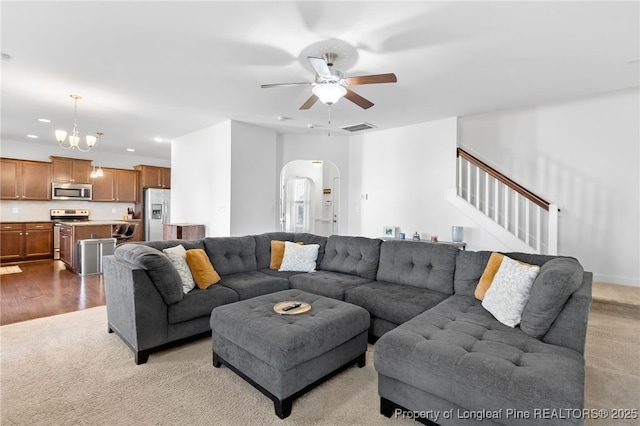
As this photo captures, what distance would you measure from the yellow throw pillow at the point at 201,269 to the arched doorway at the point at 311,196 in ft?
16.1

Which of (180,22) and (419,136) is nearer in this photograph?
(180,22)

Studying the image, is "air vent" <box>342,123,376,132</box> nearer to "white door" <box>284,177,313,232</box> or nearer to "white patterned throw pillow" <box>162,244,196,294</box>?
"white door" <box>284,177,313,232</box>

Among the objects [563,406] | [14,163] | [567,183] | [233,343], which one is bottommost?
[233,343]

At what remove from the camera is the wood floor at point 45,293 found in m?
3.60

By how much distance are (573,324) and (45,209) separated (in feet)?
31.4

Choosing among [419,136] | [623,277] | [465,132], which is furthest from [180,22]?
[623,277]

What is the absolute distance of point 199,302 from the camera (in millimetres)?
2758

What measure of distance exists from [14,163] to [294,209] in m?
6.24

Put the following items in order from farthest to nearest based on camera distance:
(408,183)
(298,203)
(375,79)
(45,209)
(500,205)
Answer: (298,203) < (45,209) < (408,183) < (500,205) < (375,79)

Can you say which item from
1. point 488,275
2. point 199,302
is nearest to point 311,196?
point 199,302

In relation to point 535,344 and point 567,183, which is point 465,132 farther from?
point 535,344

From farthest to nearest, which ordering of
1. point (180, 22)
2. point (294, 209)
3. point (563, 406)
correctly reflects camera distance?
point (294, 209), point (180, 22), point (563, 406)

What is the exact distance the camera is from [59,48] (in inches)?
110

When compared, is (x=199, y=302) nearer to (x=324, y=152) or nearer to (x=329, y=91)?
(x=329, y=91)
